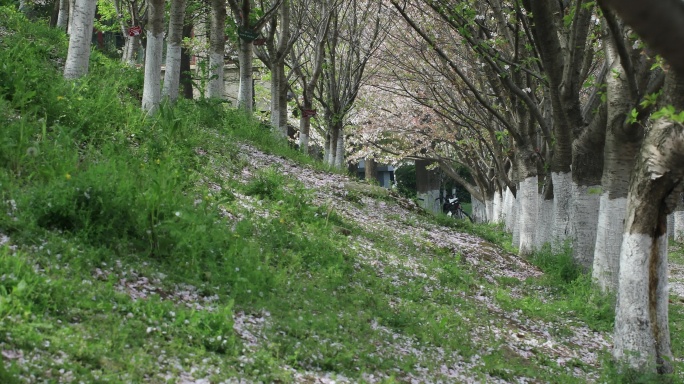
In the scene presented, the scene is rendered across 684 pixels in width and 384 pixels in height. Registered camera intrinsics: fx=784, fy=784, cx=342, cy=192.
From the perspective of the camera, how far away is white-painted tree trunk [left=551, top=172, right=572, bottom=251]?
44.8ft

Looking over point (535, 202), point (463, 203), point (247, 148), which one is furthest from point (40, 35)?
point (463, 203)

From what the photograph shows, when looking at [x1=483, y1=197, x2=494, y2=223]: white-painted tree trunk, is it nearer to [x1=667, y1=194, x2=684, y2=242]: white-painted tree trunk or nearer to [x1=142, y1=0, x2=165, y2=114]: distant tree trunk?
[x1=667, y1=194, x2=684, y2=242]: white-painted tree trunk

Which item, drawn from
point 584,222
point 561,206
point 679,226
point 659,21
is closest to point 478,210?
A: point 679,226

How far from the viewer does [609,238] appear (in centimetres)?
1009

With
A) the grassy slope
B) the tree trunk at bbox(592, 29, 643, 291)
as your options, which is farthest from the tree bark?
the tree trunk at bbox(592, 29, 643, 291)

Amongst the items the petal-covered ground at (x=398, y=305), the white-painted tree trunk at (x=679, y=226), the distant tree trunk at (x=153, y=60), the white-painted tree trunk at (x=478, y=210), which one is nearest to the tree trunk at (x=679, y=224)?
the white-painted tree trunk at (x=679, y=226)

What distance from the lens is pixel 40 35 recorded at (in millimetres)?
16672

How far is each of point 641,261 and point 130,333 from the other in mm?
4693

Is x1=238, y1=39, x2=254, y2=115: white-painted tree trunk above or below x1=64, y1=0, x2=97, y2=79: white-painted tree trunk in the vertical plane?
above

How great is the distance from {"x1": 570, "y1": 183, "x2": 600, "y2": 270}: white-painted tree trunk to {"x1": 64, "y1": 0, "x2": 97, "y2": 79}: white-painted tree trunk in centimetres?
743

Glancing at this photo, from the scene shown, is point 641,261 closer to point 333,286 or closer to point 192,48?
point 333,286

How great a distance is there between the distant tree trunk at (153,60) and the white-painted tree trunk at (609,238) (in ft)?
21.4

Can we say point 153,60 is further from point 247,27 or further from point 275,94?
point 275,94

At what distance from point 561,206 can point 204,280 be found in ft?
28.0
